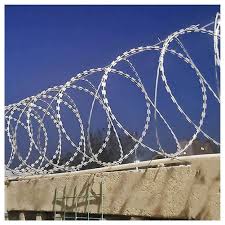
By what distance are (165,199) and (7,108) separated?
184 inches

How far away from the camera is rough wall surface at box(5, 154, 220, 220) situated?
7320 millimetres

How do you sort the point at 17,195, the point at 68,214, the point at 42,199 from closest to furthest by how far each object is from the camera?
the point at 68,214 < the point at 42,199 < the point at 17,195

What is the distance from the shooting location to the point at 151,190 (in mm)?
8289

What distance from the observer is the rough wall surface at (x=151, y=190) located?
732 cm

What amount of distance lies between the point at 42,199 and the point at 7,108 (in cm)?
255

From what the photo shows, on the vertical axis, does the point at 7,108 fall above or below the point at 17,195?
above

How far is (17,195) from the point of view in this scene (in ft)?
40.8
